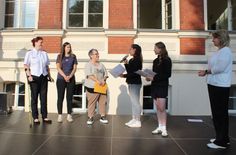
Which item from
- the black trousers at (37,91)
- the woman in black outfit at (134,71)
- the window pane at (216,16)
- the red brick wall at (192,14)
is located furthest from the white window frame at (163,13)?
the black trousers at (37,91)

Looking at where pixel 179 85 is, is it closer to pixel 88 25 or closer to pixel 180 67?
pixel 180 67

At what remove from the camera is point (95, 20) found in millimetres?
11875

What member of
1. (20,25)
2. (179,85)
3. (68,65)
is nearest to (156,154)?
(68,65)

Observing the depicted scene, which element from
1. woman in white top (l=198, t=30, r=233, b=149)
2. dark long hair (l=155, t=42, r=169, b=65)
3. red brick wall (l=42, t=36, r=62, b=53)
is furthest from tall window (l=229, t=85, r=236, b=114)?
red brick wall (l=42, t=36, r=62, b=53)

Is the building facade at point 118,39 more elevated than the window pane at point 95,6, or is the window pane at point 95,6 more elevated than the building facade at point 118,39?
the window pane at point 95,6

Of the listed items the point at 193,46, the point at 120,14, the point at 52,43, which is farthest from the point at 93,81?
the point at 193,46

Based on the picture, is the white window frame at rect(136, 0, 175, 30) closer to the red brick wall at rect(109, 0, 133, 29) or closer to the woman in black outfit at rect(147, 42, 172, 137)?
the red brick wall at rect(109, 0, 133, 29)

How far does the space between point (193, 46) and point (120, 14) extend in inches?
101

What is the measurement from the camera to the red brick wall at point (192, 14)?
11469 millimetres

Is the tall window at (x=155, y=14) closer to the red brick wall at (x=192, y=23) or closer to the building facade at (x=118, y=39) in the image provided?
the building facade at (x=118, y=39)

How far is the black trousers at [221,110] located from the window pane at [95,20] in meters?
6.08

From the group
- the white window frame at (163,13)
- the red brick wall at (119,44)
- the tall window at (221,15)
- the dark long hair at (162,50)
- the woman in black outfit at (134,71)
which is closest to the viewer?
the dark long hair at (162,50)

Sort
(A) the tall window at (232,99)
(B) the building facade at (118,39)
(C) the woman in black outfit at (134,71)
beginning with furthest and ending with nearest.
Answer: (A) the tall window at (232,99) < (B) the building facade at (118,39) < (C) the woman in black outfit at (134,71)

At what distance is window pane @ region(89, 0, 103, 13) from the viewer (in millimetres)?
11891
